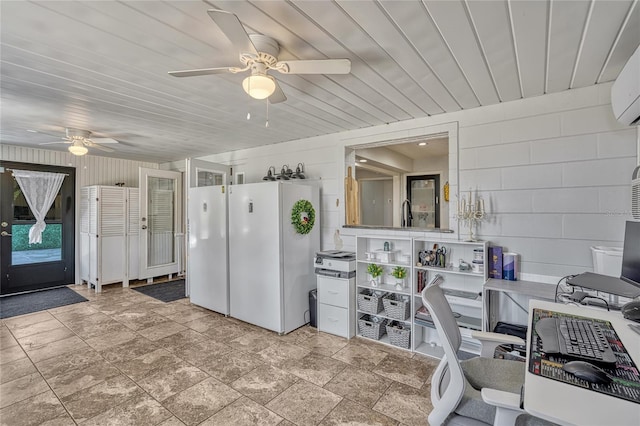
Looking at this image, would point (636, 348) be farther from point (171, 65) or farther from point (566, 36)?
point (171, 65)

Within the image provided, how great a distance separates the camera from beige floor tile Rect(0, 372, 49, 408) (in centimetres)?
225

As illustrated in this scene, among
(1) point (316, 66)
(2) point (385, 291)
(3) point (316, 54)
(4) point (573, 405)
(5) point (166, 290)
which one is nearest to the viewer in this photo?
(4) point (573, 405)

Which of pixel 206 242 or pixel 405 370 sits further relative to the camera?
pixel 206 242

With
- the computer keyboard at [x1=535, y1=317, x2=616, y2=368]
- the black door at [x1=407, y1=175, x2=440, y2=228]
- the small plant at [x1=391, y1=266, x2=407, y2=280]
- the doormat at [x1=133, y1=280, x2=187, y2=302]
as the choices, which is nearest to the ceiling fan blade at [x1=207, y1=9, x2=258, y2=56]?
the computer keyboard at [x1=535, y1=317, x2=616, y2=368]

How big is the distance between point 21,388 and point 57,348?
0.73m

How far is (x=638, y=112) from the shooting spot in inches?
66.3

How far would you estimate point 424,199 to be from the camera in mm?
5699

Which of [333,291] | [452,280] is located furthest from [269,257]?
[452,280]

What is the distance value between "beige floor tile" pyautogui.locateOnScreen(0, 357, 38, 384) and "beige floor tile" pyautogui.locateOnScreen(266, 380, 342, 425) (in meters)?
2.23

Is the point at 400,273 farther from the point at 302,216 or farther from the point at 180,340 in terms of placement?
the point at 180,340

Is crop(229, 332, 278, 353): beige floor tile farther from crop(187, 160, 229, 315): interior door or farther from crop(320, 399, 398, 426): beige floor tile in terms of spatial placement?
crop(320, 399, 398, 426): beige floor tile

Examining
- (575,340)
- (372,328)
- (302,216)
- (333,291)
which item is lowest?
(372,328)

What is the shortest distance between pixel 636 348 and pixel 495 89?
2080 mm

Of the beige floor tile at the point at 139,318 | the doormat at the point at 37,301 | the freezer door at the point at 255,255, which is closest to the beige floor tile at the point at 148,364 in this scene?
the beige floor tile at the point at 139,318
